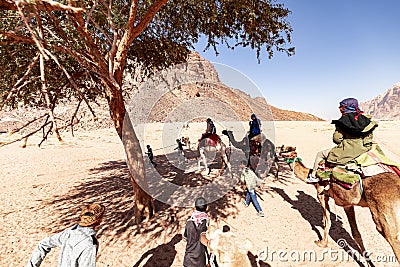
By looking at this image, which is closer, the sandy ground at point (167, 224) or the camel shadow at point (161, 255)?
the camel shadow at point (161, 255)

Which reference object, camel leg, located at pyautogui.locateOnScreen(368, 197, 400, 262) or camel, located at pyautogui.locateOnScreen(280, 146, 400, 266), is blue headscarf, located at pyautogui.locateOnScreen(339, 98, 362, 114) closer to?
camel, located at pyautogui.locateOnScreen(280, 146, 400, 266)

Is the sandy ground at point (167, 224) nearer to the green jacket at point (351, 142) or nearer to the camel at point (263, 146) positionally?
the camel at point (263, 146)

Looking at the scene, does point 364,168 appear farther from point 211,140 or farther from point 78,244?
point 211,140

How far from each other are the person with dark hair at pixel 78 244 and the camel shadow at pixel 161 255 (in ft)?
9.04

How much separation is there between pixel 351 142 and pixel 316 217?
387 centimetres

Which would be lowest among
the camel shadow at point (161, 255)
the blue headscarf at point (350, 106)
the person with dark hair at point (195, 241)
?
the camel shadow at point (161, 255)

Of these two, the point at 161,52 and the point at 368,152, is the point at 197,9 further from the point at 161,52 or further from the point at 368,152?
the point at 368,152

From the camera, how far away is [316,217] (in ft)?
26.0

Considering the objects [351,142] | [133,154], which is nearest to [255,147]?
[133,154]

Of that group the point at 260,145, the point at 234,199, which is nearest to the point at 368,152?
the point at 234,199

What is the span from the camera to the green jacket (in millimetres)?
4895

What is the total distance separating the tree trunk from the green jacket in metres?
5.23

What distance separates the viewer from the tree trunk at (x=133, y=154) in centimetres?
720

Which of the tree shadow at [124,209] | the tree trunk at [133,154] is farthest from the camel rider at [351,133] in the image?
the tree trunk at [133,154]
